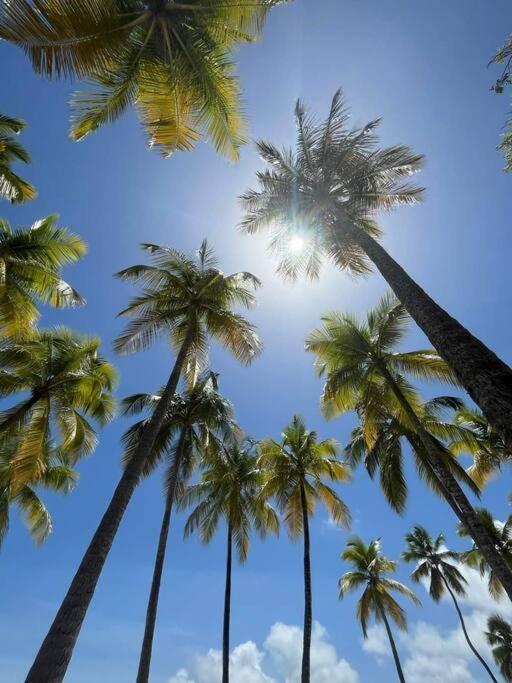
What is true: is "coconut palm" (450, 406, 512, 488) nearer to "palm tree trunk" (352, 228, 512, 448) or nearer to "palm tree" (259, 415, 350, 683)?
"palm tree" (259, 415, 350, 683)

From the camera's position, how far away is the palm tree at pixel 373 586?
25375 mm

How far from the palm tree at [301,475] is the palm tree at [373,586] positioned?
10.9m

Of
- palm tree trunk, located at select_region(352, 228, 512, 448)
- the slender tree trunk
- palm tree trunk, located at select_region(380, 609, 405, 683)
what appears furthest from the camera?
palm tree trunk, located at select_region(380, 609, 405, 683)

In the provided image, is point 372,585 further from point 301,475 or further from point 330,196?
point 330,196

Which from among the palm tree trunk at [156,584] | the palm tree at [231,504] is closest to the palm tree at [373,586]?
the palm tree at [231,504]

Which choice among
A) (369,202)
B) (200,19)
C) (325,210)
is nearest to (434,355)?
(369,202)

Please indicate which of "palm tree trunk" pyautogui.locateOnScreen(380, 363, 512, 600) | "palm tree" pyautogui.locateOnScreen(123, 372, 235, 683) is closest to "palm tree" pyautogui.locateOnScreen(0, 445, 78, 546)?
"palm tree" pyautogui.locateOnScreen(123, 372, 235, 683)

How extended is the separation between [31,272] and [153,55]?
7946mm

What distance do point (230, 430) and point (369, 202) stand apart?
1056cm

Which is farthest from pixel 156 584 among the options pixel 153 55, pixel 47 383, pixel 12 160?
pixel 153 55

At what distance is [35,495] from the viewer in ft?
62.5

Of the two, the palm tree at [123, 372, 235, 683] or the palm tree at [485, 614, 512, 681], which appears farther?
the palm tree at [485, 614, 512, 681]

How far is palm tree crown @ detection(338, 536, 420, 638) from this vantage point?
25609 millimetres

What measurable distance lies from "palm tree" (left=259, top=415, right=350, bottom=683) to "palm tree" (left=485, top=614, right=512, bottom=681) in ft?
76.7
